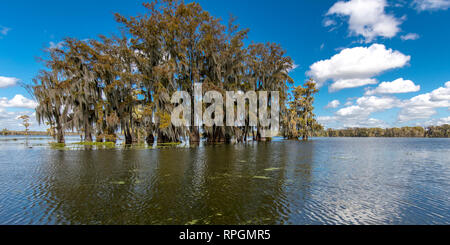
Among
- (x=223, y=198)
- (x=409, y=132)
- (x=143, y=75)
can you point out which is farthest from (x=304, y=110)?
(x=409, y=132)

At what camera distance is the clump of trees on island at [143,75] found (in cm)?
2614

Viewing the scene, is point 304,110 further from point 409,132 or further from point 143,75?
point 409,132

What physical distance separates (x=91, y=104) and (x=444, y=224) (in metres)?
Answer: 32.7

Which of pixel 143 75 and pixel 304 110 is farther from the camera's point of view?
pixel 304 110

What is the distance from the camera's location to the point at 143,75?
27703 millimetres

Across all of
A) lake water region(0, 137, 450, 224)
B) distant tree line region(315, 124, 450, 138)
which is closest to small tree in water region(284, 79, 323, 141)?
lake water region(0, 137, 450, 224)

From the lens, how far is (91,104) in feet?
90.8

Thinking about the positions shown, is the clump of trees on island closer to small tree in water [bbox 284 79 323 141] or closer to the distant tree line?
small tree in water [bbox 284 79 323 141]

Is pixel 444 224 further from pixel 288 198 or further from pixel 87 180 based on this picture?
pixel 87 180

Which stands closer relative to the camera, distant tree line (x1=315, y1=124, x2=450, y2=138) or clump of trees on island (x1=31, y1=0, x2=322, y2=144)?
clump of trees on island (x1=31, y1=0, x2=322, y2=144)

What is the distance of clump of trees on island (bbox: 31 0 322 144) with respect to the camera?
1029 inches

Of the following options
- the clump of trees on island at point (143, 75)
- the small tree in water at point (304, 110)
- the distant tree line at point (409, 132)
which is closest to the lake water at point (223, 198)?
the clump of trees on island at point (143, 75)
